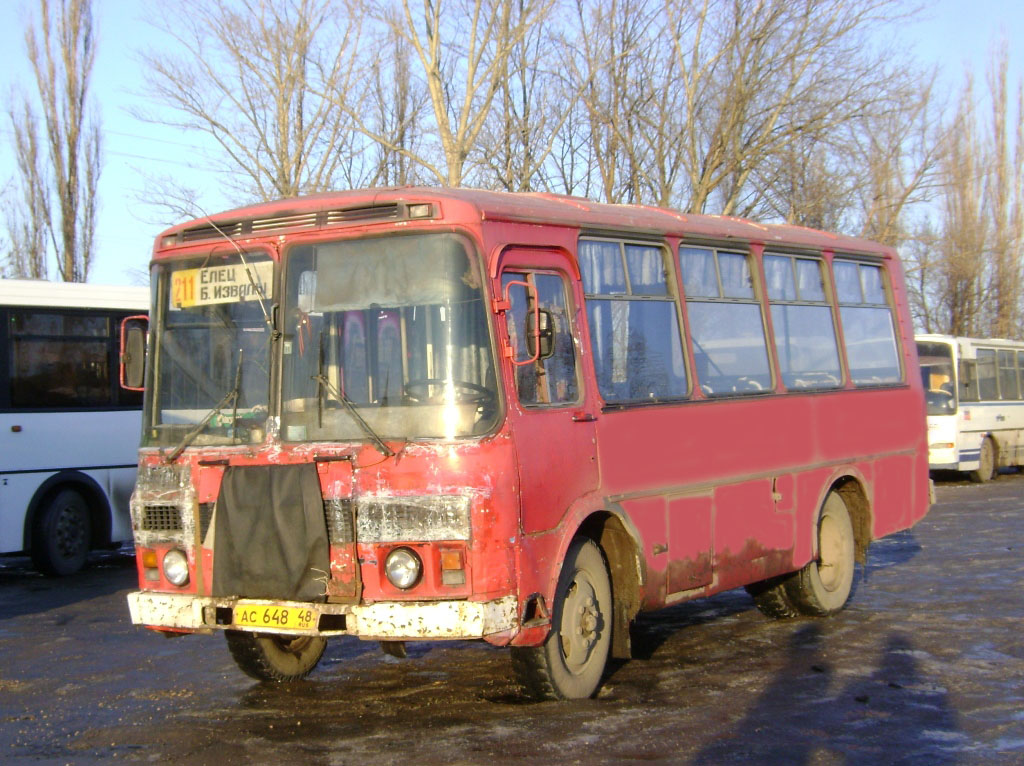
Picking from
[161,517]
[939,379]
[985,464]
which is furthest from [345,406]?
[985,464]

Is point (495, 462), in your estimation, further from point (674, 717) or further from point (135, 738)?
point (135, 738)

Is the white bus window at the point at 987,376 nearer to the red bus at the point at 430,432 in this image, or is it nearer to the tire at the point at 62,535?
the tire at the point at 62,535

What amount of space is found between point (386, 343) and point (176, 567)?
1827 millimetres

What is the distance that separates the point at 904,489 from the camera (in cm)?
1184

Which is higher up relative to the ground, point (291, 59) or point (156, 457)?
point (291, 59)

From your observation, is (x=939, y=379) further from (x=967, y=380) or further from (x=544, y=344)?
(x=544, y=344)

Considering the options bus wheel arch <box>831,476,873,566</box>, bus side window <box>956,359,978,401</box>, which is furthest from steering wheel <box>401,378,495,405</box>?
bus side window <box>956,359,978,401</box>

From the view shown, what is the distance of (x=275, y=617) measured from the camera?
6941mm

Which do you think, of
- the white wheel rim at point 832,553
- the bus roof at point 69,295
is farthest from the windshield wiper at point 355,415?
the bus roof at point 69,295

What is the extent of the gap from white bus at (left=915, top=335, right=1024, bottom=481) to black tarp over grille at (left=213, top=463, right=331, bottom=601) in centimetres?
2007

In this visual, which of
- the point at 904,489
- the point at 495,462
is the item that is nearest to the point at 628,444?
the point at 495,462

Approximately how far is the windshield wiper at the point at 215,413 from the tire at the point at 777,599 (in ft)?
16.7

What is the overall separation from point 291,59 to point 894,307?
14377 mm

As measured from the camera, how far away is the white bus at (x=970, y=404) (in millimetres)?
25703
